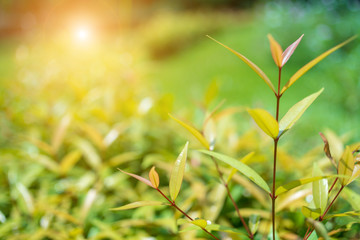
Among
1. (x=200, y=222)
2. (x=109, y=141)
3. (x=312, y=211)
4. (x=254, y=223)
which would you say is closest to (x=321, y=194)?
(x=312, y=211)

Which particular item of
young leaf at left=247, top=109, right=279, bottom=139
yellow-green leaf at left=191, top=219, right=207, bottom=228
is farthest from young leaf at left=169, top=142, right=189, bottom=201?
young leaf at left=247, top=109, right=279, bottom=139

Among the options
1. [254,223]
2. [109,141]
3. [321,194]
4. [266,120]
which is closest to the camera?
[266,120]

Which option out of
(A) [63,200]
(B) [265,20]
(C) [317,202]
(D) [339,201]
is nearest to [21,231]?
(A) [63,200]

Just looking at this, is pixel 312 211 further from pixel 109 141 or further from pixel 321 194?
pixel 109 141

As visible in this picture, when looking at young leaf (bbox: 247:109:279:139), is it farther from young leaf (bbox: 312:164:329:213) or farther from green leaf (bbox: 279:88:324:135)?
young leaf (bbox: 312:164:329:213)

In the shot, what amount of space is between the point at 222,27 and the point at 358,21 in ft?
21.7

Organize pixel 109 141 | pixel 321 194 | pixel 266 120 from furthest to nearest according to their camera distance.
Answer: pixel 109 141, pixel 321 194, pixel 266 120

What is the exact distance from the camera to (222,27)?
44.8ft

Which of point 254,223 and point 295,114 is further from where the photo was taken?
point 254,223

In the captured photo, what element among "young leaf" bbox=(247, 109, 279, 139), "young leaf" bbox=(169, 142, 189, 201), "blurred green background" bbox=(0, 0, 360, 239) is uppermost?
"young leaf" bbox=(247, 109, 279, 139)

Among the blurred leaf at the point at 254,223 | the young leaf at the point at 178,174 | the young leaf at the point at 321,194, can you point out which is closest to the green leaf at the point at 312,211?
the young leaf at the point at 321,194

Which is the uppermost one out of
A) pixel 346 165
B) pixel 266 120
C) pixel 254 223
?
pixel 266 120

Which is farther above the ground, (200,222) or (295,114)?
(295,114)

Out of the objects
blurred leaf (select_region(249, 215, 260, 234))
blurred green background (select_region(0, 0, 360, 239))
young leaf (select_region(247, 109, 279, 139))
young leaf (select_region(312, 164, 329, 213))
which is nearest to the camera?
young leaf (select_region(247, 109, 279, 139))
